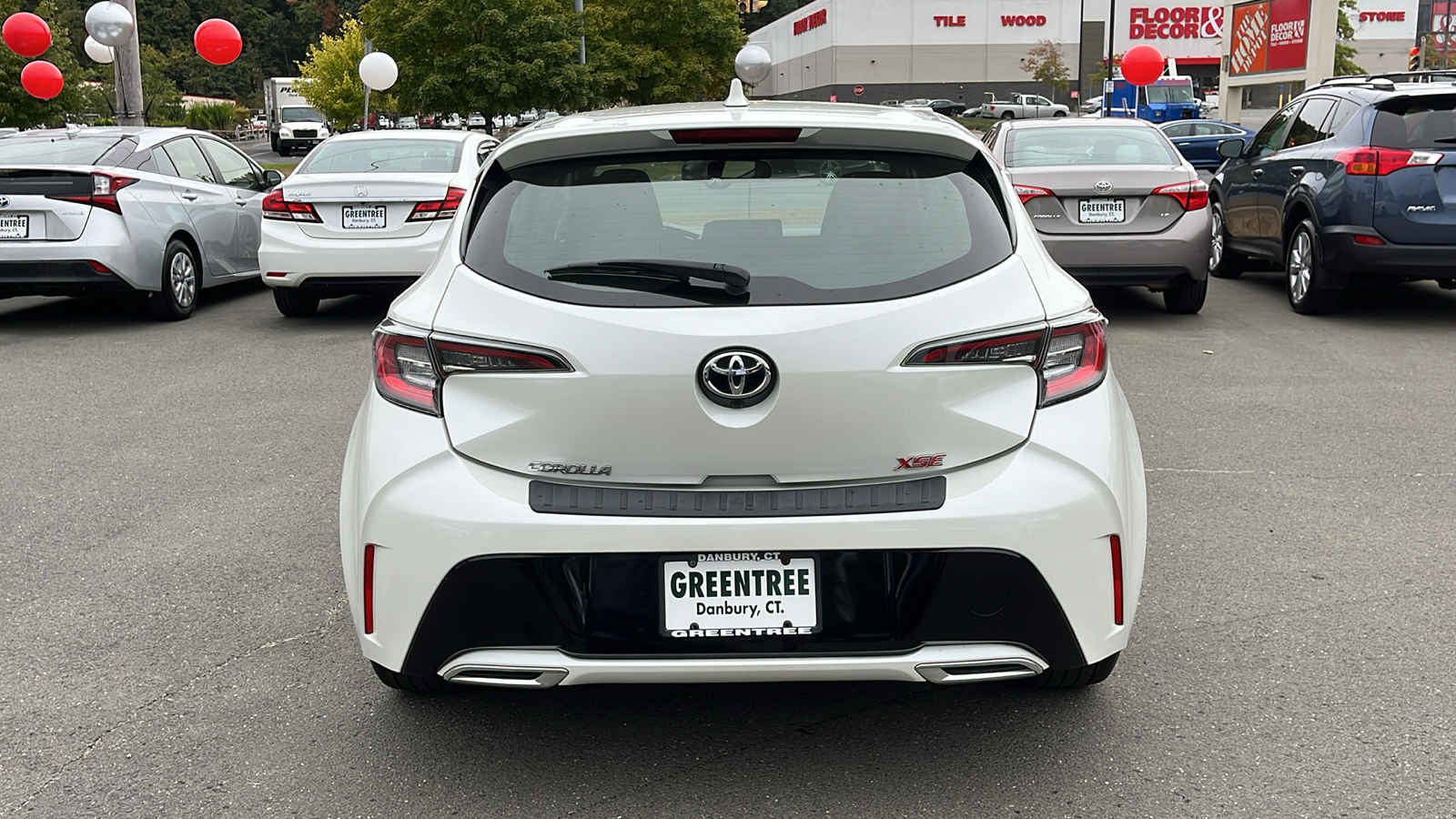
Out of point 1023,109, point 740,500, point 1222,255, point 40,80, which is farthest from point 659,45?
point 740,500

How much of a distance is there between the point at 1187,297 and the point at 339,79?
56.9 meters

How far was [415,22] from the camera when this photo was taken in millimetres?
41188

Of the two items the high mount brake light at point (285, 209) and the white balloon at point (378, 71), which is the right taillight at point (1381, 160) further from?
the white balloon at point (378, 71)

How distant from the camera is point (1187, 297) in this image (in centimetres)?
1064

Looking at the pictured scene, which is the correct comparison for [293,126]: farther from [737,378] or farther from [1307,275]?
[737,378]

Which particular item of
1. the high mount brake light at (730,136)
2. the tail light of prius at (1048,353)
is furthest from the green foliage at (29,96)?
the tail light of prius at (1048,353)

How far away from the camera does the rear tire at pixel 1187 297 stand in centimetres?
1053

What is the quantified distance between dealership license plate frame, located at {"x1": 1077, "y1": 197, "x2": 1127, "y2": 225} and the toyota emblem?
7630mm

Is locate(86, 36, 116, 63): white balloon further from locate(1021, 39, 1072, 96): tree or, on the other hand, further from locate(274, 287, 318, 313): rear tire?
locate(1021, 39, 1072, 96): tree

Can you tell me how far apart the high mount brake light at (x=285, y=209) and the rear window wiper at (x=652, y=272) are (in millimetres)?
7890

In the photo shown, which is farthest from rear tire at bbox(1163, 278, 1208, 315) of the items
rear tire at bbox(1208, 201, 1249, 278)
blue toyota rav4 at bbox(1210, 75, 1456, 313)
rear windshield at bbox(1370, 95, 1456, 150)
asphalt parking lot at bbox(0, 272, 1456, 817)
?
asphalt parking lot at bbox(0, 272, 1456, 817)

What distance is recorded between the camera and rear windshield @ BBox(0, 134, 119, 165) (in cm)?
1045

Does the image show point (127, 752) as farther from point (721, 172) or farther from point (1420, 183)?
point (1420, 183)

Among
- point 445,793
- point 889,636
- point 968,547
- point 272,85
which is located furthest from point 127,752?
point 272,85
